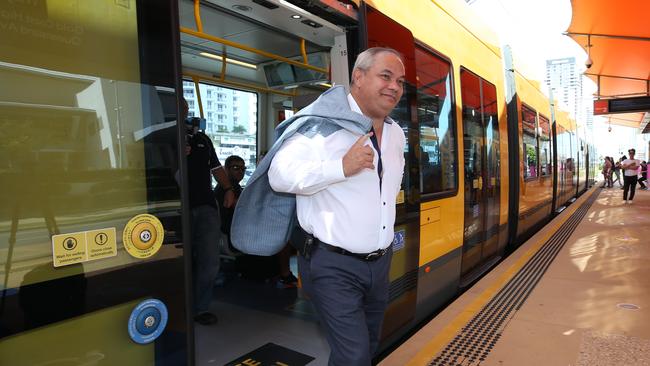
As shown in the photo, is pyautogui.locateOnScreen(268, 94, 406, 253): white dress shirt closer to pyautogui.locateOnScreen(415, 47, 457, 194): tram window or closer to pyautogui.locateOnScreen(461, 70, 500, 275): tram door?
pyautogui.locateOnScreen(415, 47, 457, 194): tram window

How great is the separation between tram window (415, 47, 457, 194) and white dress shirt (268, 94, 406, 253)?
1.72m

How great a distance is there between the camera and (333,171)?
1.92 metres

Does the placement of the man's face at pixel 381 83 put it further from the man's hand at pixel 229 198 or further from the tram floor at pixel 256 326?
the man's hand at pixel 229 198

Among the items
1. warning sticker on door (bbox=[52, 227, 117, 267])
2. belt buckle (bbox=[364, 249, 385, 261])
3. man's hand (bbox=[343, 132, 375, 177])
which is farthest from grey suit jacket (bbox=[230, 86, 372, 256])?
warning sticker on door (bbox=[52, 227, 117, 267])

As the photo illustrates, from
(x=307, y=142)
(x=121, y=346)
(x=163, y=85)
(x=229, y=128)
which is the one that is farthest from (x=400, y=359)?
(x=229, y=128)

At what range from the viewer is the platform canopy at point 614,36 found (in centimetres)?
852

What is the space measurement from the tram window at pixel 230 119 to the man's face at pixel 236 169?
2.05ft

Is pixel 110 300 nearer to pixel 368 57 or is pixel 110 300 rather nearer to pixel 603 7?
pixel 368 57

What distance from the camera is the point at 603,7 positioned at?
855cm

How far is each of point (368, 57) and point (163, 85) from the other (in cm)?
92

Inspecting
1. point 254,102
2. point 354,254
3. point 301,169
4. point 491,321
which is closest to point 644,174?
point 254,102

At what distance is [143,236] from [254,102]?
499 centimetres

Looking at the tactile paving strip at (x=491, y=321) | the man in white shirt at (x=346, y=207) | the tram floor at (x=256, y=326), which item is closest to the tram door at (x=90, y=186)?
the man in white shirt at (x=346, y=207)

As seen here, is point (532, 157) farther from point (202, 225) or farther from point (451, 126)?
point (202, 225)
